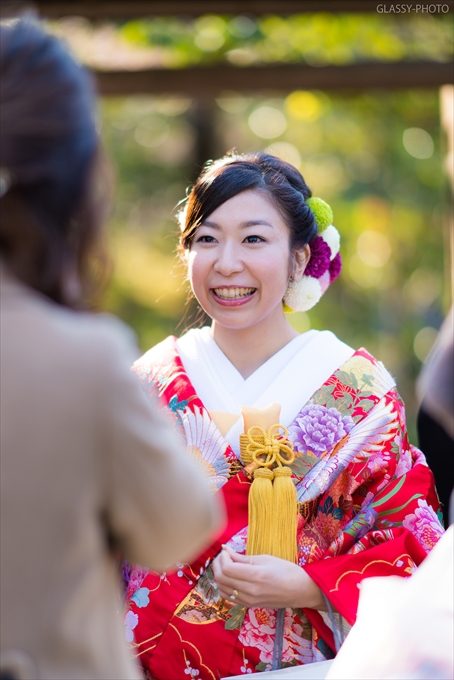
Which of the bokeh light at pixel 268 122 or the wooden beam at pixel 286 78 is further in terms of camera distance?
the bokeh light at pixel 268 122

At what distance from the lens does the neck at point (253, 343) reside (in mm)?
2836

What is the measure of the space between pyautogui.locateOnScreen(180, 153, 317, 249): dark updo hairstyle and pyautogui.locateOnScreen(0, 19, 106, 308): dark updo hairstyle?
136 centimetres

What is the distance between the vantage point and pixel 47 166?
54.4 inches

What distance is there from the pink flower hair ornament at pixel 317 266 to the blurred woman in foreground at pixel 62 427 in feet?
4.96

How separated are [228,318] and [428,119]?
9.86 meters

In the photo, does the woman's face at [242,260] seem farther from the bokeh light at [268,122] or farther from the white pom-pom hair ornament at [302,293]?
the bokeh light at [268,122]

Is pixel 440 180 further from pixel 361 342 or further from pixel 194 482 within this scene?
pixel 194 482

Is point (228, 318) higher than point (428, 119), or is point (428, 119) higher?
point (428, 119)

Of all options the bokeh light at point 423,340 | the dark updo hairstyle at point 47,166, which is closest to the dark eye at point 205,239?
the dark updo hairstyle at point 47,166

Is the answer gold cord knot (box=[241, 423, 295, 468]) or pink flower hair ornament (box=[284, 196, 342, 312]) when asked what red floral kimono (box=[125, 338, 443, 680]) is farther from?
pink flower hair ornament (box=[284, 196, 342, 312])

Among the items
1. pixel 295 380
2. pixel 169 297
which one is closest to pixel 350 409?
pixel 295 380

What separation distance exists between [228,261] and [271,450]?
488 mm

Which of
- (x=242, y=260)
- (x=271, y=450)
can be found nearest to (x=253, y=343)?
(x=242, y=260)

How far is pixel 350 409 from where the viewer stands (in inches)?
107
